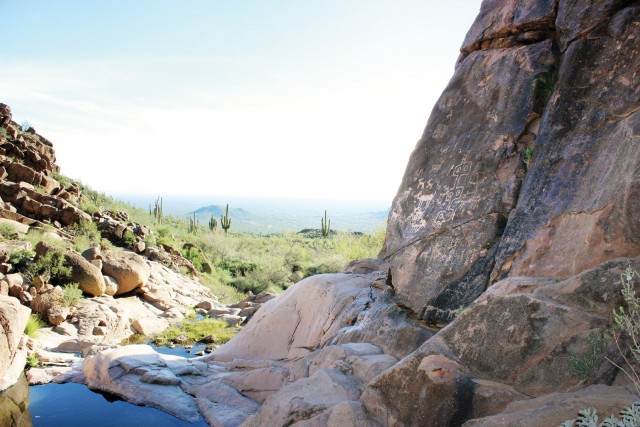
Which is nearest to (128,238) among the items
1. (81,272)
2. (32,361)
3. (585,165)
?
(81,272)

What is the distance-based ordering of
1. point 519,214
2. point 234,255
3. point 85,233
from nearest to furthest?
1. point 519,214
2. point 85,233
3. point 234,255

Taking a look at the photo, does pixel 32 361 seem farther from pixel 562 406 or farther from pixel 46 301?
pixel 562 406

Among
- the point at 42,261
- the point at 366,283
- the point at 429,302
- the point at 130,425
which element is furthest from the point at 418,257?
the point at 42,261

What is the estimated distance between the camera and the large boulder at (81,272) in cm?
1205

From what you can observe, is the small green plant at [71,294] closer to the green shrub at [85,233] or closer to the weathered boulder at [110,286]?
the weathered boulder at [110,286]

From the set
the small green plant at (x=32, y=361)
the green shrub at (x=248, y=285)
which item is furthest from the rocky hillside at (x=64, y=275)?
the green shrub at (x=248, y=285)

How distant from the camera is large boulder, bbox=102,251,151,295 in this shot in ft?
43.6

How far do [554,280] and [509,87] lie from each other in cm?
300

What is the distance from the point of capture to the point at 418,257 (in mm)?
6477

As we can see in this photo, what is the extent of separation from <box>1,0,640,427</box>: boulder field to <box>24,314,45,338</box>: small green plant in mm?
1918

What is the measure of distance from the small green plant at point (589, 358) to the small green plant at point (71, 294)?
36.1 feet

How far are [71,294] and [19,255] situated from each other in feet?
6.24

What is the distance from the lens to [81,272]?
12102mm

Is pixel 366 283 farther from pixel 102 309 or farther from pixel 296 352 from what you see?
pixel 102 309
